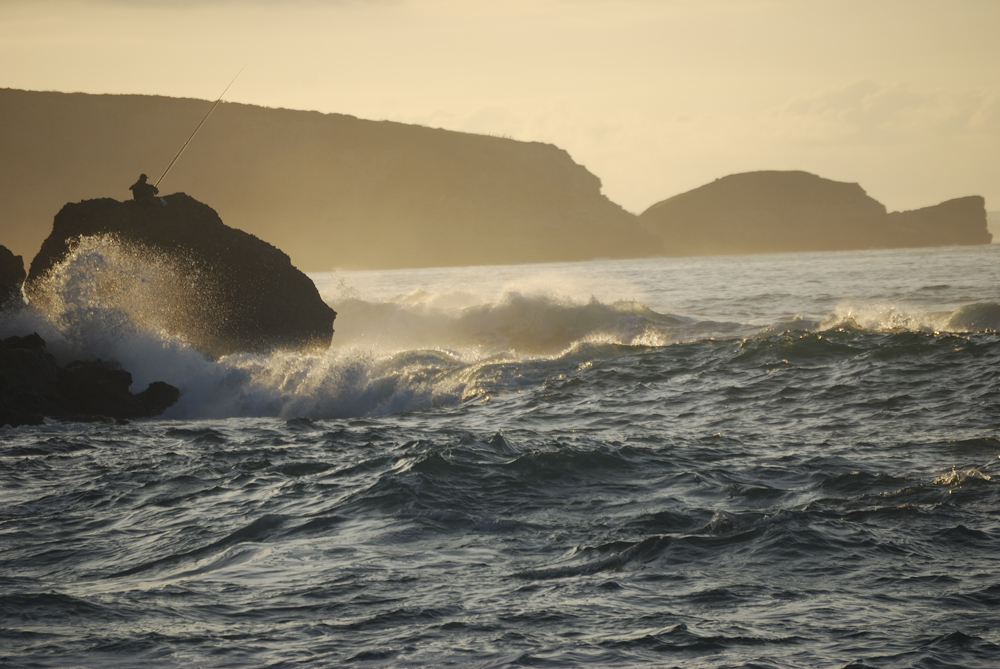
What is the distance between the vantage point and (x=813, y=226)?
156250mm

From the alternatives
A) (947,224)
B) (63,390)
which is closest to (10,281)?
(63,390)

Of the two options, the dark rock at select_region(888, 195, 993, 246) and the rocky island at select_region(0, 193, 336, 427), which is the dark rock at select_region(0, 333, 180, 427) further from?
the dark rock at select_region(888, 195, 993, 246)

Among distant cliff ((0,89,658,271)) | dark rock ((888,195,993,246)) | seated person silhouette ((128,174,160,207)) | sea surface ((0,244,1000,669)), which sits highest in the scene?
distant cliff ((0,89,658,271))

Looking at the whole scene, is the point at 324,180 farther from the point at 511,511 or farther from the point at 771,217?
the point at 511,511

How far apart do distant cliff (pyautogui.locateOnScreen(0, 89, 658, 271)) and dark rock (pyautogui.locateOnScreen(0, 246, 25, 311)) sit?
96.5 m

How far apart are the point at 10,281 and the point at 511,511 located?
462 inches

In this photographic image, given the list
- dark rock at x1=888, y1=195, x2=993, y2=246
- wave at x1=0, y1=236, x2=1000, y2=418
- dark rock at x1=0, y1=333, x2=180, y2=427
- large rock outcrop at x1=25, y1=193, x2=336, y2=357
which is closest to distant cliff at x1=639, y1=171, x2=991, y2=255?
dark rock at x1=888, y1=195, x2=993, y2=246

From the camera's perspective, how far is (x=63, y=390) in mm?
11578

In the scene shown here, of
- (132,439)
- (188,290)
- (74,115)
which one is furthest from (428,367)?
(74,115)

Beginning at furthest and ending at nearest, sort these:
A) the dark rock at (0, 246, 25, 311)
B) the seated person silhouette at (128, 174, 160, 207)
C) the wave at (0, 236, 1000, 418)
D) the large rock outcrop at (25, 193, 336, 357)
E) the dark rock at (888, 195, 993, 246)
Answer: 1. the dark rock at (888, 195, 993, 246)
2. the seated person silhouette at (128, 174, 160, 207)
3. the large rock outcrop at (25, 193, 336, 357)
4. the dark rock at (0, 246, 25, 311)
5. the wave at (0, 236, 1000, 418)

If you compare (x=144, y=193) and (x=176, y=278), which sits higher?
(x=144, y=193)

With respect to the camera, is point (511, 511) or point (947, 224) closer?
point (511, 511)

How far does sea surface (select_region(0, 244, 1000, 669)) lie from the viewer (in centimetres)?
423

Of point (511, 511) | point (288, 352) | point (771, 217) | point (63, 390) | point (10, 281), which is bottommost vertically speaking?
point (511, 511)
